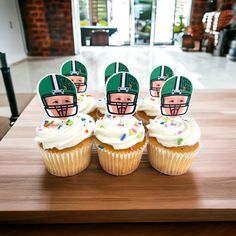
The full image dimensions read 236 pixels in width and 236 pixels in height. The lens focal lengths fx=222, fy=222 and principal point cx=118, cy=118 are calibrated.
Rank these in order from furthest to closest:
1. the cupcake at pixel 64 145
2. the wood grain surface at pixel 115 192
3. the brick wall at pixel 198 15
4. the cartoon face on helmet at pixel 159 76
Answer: the brick wall at pixel 198 15 → the cartoon face on helmet at pixel 159 76 → the cupcake at pixel 64 145 → the wood grain surface at pixel 115 192

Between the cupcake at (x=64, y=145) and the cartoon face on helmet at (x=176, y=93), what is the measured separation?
0.98 ft

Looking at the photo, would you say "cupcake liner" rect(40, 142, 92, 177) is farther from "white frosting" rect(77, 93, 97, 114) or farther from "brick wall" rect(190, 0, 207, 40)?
"brick wall" rect(190, 0, 207, 40)

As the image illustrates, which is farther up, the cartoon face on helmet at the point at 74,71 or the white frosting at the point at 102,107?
the cartoon face on helmet at the point at 74,71

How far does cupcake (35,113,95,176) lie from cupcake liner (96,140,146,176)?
0.22ft

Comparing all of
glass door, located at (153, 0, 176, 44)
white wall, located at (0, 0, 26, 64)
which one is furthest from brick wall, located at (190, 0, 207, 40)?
white wall, located at (0, 0, 26, 64)

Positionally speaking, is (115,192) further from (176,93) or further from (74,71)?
(74,71)

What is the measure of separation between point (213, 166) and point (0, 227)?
0.76m

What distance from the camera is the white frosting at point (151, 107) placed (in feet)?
3.27

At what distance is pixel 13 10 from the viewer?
17.7 ft

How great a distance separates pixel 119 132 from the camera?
30.1 inches

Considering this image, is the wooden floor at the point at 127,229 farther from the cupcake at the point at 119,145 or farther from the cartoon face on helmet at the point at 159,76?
the cartoon face on helmet at the point at 159,76

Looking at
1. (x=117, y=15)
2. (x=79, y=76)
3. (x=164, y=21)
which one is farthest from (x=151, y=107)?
(x=164, y=21)

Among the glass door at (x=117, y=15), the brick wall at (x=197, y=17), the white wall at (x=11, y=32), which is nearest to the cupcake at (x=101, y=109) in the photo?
the glass door at (x=117, y=15)

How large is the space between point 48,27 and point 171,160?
19.9 feet
